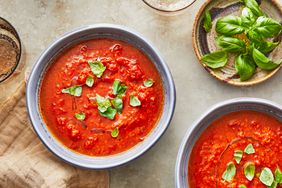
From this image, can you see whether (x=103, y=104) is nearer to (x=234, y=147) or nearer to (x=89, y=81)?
(x=89, y=81)

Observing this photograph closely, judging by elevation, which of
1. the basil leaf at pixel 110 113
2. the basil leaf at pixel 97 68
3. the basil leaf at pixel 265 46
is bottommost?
the basil leaf at pixel 110 113

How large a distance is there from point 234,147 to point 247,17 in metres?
0.87

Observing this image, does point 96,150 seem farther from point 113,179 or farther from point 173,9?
point 173,9

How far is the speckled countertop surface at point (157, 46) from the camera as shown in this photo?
406 centimetres

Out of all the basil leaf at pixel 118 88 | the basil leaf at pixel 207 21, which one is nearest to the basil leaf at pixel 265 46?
the basil leaf at pixel 207 21

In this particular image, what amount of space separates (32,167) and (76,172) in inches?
11.6

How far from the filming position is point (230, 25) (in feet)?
12.7

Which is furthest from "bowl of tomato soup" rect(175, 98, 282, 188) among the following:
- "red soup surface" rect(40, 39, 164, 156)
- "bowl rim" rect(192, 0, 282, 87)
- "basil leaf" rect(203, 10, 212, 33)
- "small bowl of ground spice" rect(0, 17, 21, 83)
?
"small bowl of ground spice" rect(0, 17, 21, 83)

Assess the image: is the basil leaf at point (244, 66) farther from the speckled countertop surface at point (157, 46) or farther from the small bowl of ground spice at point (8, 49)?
the small bowl of ground spice at point (8, 49)

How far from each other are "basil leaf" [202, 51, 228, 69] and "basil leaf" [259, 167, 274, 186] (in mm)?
770

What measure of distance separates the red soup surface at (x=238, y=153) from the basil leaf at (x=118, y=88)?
0.60 metres

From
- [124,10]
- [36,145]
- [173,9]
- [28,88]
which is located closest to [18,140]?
[36,145]

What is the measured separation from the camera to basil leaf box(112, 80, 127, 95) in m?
3.72

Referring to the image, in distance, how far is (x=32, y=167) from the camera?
12.7 ft
